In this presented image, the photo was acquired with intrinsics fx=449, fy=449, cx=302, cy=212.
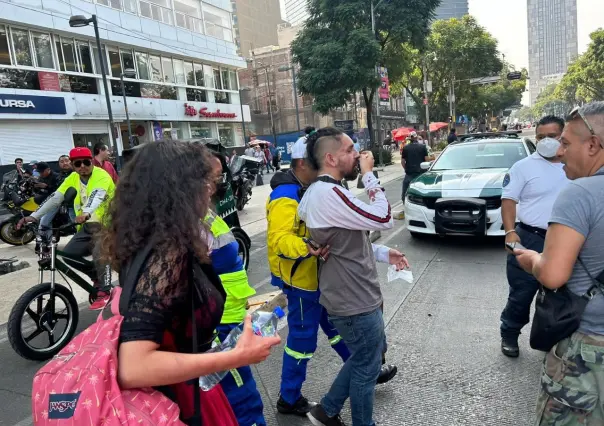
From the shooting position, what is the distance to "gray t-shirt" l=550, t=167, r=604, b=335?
162 cm

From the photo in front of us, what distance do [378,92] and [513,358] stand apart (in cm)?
2045

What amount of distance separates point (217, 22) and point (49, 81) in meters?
15.4

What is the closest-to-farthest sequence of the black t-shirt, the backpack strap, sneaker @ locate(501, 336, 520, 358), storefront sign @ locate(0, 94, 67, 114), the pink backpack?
the pink backpack → the backpack strap → sneaker @ locate(501, 336, 520, 358) → the black t-shirt → storefront sign @ locate(0, 94, 67, 114)

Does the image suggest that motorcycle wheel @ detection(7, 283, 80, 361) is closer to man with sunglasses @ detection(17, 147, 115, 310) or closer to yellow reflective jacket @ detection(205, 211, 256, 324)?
man with sunglasses @ detection(17, 147, 115, 310)

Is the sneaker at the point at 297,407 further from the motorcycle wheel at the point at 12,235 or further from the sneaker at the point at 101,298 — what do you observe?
the motorcycle wheel at the point at 12,235

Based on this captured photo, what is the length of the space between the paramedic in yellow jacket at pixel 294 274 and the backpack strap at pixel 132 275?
1.20 m

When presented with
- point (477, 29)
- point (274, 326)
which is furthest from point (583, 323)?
point (477, 29)

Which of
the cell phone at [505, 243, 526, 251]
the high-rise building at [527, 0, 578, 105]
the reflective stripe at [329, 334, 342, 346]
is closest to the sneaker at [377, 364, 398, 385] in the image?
the reflective stripe at [329, 334, 342, 346]

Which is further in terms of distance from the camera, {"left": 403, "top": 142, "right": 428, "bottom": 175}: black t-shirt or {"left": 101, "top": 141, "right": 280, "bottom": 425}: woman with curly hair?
{"left": 403, "top": 142, "right": 428, "bottom": 175}: black t-shirt

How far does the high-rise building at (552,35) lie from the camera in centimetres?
15012

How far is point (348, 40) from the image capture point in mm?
20969

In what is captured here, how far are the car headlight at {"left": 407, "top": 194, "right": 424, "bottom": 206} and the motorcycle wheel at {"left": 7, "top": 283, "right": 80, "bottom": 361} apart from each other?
190 inches

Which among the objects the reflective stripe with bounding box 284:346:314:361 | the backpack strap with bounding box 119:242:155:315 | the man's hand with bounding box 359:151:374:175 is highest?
the man's hand with bounding box 359:151:374:175

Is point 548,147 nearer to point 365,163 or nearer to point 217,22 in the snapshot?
point 365,163
